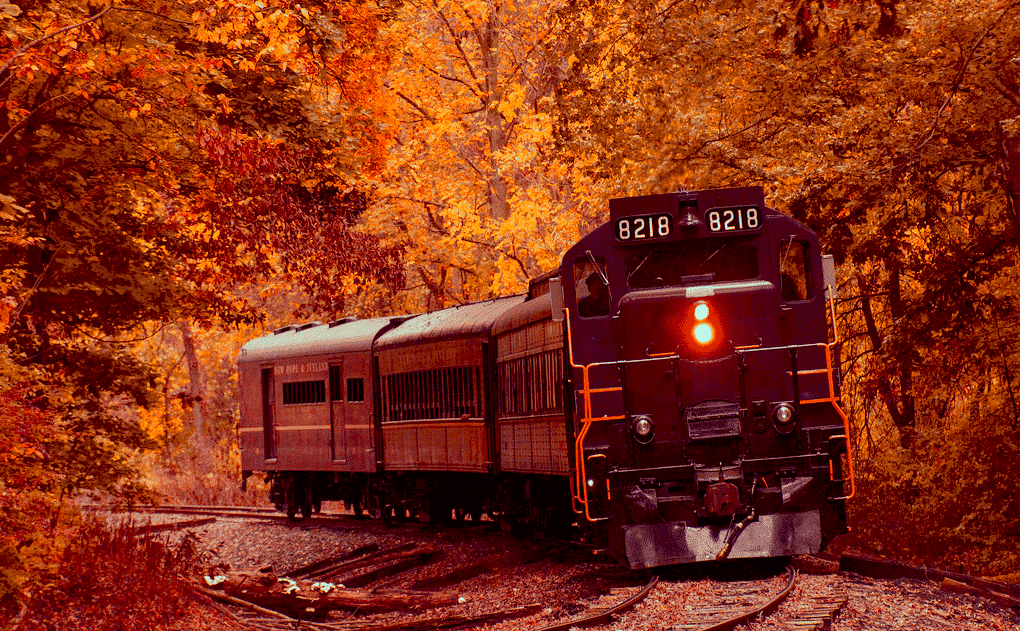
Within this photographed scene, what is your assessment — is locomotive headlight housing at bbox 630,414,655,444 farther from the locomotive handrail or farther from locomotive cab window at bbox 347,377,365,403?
locomotive cab window at bbox 347,377,365,403

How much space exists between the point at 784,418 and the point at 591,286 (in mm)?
2328

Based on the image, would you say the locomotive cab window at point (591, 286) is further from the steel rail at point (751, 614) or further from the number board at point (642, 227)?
the steel rail at point (751, 614)

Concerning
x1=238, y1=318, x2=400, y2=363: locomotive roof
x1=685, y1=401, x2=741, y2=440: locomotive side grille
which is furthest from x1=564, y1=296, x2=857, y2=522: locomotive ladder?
x1=238, y1=318, x2=400, y2=363: locomotive roof

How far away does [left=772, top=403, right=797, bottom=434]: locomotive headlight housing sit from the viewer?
42.1 ft

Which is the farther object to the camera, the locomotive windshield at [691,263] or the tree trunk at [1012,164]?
the tree trunk at [1012,164]

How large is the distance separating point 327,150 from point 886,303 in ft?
32.8

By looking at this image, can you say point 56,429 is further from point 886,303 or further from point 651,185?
point 886,303

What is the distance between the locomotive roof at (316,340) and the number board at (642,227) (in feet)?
34.7

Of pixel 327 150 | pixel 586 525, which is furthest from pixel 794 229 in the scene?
pixel 327 150

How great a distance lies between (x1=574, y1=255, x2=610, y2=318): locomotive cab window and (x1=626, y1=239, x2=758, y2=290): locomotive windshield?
11.3 inches

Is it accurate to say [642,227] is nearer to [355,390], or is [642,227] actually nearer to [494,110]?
[355,390]

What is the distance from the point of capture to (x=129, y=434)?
1639cm

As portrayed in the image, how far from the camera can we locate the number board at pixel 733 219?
515 inches

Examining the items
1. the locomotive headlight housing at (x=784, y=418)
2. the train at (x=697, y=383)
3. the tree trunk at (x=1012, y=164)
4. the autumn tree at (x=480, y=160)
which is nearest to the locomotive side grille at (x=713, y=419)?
the train at (x=697, y=383)
